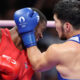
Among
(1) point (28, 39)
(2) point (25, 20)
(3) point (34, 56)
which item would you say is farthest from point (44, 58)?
(2) point (25, 20)

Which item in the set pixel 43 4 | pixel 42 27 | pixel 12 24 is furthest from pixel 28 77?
pixel 43 4

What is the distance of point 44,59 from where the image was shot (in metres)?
1.56

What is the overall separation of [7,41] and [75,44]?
1.60ft

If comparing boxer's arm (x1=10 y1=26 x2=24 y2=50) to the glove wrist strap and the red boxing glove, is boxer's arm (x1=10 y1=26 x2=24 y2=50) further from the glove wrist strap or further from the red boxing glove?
the red boxing glove

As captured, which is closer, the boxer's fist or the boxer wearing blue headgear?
the boxer wearing blue headgear

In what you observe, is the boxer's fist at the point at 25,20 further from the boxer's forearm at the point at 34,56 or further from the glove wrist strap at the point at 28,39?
the boxer's forearm at the point at 34,56

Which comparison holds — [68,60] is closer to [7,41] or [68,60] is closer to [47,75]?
[7,41]

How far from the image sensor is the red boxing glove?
1.52m

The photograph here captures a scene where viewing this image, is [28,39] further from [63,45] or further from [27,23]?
[63,45]

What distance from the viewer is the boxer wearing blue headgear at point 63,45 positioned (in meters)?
1.48

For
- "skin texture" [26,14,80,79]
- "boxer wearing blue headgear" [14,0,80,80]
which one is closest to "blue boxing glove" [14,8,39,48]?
"boxer wearing blue headgear" [14,0,80,80]

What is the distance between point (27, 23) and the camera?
165 cm

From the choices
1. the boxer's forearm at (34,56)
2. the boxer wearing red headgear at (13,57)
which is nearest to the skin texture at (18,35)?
the boxer wearing red headgear at (13,57)

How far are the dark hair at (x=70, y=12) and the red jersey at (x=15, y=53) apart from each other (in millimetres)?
396
